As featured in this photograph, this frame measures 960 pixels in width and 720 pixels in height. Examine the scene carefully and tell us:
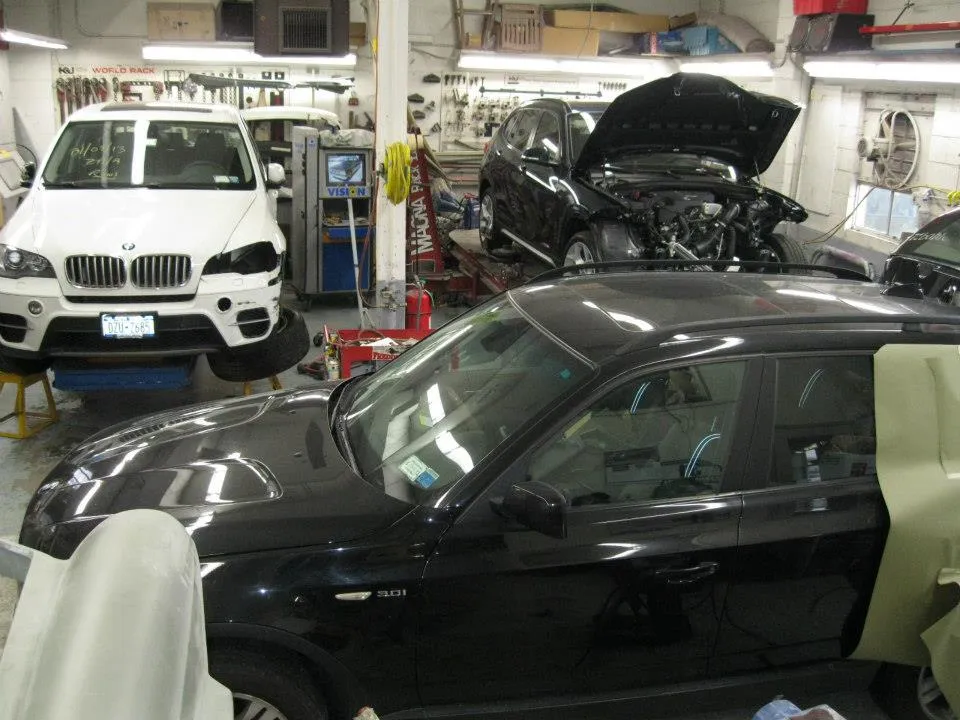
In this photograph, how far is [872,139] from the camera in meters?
10.1

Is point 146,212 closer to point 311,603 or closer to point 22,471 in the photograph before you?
point 22,471

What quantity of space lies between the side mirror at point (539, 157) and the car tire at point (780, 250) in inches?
68.8

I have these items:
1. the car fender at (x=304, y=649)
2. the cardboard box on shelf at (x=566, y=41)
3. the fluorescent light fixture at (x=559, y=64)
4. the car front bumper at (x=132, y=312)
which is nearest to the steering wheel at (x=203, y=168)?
the car front bumper at (x=132, y=312)

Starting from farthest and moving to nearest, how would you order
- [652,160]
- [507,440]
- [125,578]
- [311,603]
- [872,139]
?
1. [872,139]
2. [652,160]
3. [507,440]
4. [311,603]
5. [125,578]

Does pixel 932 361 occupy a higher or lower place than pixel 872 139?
lower

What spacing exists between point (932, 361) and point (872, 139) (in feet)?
26.9

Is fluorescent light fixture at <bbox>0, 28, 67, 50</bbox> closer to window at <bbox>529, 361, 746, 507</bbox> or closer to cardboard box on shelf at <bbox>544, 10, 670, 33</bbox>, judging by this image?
cardboard box on shelf at <bbox>544, 10, 670, 33</bbox>

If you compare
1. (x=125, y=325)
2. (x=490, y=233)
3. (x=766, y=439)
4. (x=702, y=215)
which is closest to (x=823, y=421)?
(x=766, y=439)

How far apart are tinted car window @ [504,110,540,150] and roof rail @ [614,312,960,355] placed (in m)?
5.25

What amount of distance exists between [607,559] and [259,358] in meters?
3.60

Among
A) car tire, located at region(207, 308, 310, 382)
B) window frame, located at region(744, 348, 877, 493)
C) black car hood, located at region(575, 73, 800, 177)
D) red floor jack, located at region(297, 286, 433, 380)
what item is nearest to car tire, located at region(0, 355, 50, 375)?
car tire, located at region(207, 308, 310, 382)

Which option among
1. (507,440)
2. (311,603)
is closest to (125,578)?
(311,603)

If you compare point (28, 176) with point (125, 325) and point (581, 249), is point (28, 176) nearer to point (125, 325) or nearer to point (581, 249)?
point (125, 325)

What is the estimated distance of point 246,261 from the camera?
219 inches
